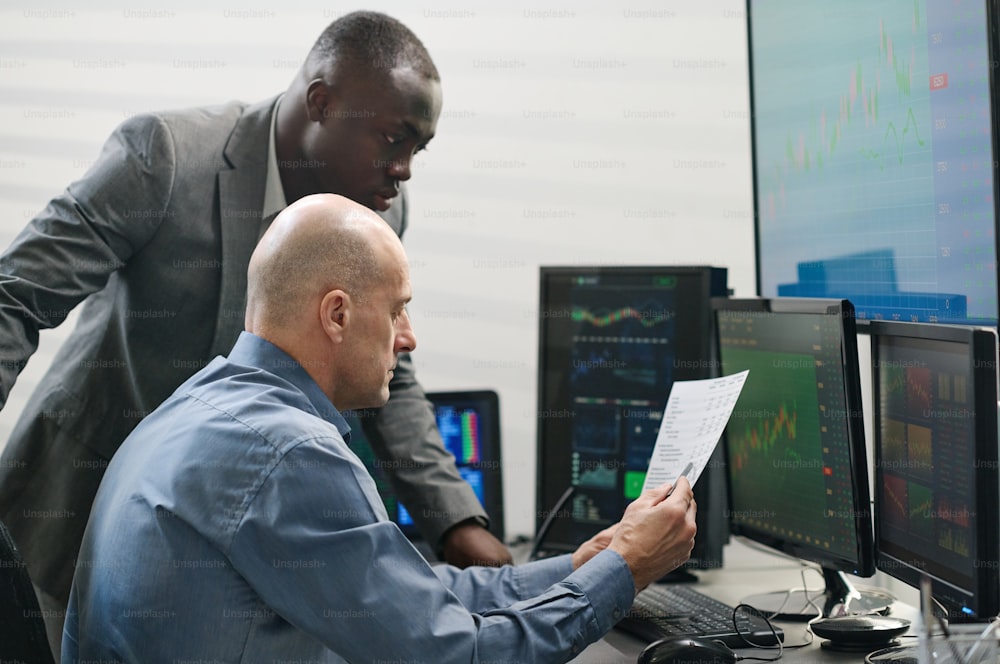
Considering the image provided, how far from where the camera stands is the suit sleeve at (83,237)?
159 cm

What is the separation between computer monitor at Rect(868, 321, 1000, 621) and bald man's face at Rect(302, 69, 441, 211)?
86cm

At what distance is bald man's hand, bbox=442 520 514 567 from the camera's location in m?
1.72

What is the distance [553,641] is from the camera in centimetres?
121

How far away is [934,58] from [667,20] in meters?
1.17

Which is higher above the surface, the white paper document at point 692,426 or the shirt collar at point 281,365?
the shirt collar at point 281,365

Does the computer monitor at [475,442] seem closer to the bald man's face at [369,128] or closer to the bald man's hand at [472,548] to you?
the bald man's hand at [472,548]

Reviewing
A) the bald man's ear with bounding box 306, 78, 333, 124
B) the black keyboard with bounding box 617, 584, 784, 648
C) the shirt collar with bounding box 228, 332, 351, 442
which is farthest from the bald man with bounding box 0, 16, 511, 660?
the shirt collar with bounding box 228, 332, 351, 442

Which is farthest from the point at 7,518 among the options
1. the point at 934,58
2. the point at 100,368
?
the point at 934,58

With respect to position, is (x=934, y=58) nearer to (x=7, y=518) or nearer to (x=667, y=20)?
(x=667, y=20)

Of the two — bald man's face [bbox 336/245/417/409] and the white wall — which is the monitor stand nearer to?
bald man's face [bbox 336/245/417/409]

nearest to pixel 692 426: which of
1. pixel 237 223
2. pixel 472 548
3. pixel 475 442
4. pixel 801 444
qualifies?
pixel 801 444

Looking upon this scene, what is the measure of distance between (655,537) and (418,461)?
2.22 ft

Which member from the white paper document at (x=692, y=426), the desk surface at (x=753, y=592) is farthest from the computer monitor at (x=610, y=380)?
the white paper document at (x=692, y=426)

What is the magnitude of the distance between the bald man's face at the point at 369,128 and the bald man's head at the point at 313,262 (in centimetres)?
52
